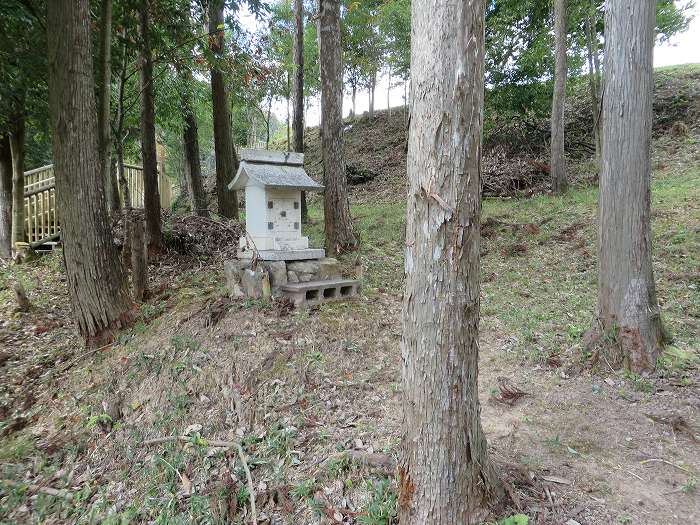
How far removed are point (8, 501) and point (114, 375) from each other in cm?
140

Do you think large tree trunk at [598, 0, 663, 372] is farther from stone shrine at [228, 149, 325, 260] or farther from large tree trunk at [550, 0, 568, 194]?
large tree trunk at [550, 0, 568, 194]

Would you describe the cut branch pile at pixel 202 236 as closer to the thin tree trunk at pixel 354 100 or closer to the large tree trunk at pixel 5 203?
the large tree trunk at pixel 5 203

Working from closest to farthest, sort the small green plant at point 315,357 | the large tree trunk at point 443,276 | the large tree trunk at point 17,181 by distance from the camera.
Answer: the large tree trunk at point 443,276
the small green plant at point 315,357
the large tree trunk at point 17,181

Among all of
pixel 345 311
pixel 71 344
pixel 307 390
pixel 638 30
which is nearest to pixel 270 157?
pixel 345 311

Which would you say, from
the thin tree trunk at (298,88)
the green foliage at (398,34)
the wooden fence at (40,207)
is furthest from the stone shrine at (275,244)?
the green foliage at (398,34)

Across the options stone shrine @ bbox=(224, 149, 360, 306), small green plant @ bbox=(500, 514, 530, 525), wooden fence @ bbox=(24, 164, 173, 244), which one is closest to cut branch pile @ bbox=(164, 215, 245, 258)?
stone shrine @ bbox=(224, 149, 360, 306)

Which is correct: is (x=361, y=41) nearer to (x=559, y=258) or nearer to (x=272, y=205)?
(x=559, y=258)

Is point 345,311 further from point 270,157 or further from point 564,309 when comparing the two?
point 564,309

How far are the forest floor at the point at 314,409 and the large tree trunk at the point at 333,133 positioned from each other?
1576 mm

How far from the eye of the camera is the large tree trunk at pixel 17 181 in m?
8.23

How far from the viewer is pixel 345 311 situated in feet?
16.9

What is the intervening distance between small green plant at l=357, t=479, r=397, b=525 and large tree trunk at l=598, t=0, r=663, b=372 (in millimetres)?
2517

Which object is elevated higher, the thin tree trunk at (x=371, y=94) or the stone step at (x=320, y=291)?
the thin tree trunk at (x=371, y=94)

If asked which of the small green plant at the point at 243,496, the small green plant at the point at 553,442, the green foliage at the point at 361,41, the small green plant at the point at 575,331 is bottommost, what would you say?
the small green plant at the point at 243,496
